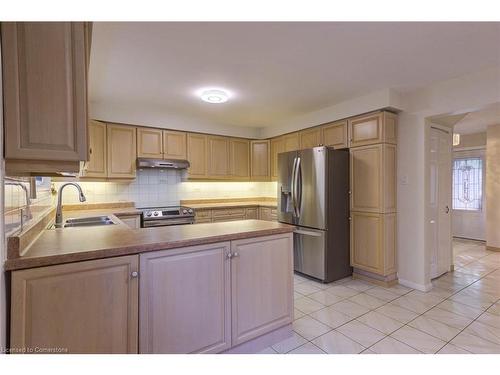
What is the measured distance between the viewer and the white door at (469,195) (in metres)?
5.44

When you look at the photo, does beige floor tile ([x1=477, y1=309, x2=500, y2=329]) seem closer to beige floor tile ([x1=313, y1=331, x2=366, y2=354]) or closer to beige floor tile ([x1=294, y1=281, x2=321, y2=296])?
beige floor tile ([x1=313, y1=331, x2=366, y2=354])

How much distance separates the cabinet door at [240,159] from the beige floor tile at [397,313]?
3032 mm

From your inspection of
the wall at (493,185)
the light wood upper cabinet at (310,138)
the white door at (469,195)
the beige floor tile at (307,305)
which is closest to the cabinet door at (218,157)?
the light wood upper cabinet at (310,138)

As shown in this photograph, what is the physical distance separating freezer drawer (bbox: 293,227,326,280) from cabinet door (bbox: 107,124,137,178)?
257 centimetres

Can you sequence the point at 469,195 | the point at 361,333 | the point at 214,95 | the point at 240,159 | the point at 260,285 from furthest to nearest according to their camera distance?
the point at 469,195, the point at 240,159, the point at 214,95, the point at 361,333, the point at 260,285

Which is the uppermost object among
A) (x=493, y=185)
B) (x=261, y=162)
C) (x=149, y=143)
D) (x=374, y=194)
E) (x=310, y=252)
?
(x=149, y=143)

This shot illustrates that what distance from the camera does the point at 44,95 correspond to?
1.18 m

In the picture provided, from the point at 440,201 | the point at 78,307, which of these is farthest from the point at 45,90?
the point at 440,201

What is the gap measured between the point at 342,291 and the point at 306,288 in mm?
408

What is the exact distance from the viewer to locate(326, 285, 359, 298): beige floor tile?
9.70ft

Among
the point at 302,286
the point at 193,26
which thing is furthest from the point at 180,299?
the point at 302,286

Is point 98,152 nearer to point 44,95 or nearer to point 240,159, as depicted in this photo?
point 240,159
